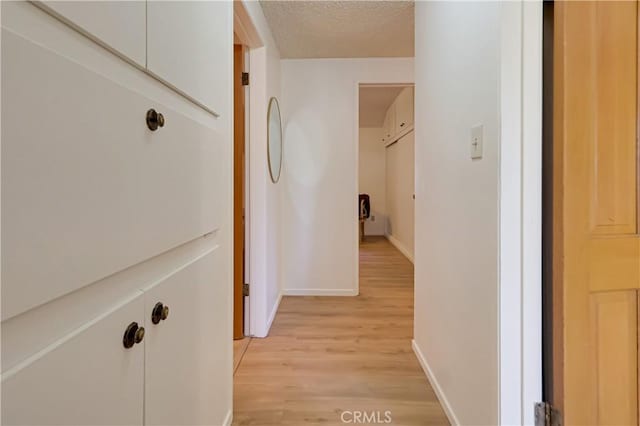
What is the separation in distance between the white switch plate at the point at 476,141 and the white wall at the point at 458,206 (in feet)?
0.10

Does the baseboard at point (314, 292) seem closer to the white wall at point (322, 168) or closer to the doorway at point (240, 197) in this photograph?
the white wall at point (322, 168)

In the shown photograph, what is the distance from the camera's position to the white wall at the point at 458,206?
1163 millimetres

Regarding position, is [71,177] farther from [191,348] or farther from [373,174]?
[373,174]

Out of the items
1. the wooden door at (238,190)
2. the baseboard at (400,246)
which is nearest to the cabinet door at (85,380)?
the wooden door at (238,190)

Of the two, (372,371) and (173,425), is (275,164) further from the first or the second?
(173,425)

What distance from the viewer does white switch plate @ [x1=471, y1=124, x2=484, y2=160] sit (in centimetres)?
124

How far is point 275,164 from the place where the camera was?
289cm

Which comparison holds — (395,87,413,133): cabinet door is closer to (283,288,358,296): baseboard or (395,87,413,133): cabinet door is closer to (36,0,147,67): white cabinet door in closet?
(283,288,358,296): baseboard

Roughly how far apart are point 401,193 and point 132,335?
534cm

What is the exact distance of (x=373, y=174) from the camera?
7.36 m

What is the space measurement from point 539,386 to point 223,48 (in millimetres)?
1599

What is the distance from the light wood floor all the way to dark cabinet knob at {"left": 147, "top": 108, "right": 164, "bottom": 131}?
4.36 ft

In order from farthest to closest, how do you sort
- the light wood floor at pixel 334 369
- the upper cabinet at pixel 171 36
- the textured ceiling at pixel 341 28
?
the textured ceiling at pixel 341 28, the light wood floor at pixel 334 369, the upper cabinet at pixel 171 36

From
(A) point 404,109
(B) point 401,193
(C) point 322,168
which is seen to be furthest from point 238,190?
(B) point 401,193
